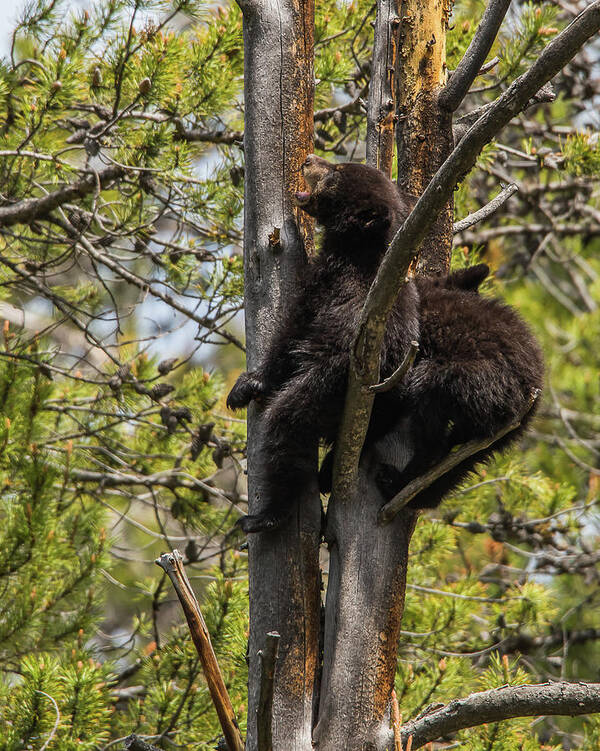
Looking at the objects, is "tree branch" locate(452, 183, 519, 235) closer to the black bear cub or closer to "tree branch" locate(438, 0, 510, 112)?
the black bear cub

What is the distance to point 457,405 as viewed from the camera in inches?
128

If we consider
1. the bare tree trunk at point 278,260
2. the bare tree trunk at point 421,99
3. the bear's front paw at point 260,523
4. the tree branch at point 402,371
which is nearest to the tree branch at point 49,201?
the bare tree trunk at point 278,260

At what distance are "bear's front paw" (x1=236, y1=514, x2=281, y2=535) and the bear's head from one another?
1172 mm

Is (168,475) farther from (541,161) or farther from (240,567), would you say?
(541,161)

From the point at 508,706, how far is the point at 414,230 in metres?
1.48

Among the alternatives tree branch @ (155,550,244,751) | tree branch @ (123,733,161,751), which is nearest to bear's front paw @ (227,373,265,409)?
tree branch @ (155,550,244,751)

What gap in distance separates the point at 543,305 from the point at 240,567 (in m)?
7.40

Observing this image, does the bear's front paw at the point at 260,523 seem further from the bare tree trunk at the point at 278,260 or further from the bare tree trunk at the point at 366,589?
the bare tree trunk at the point at 366,589

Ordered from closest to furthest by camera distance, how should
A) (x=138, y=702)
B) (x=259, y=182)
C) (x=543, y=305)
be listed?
(x=259, y=182)
(x=138, y=702)
(x=543, y=305)

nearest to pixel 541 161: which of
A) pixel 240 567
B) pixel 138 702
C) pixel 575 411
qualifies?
pixel 240 567

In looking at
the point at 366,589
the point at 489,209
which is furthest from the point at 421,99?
the point at 366,589

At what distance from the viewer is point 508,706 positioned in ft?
8.29

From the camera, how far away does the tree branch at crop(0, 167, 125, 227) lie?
14.8 ft

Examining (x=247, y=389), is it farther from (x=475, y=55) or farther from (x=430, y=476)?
(x=475, y=55)
